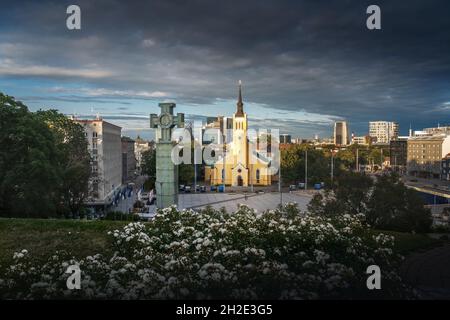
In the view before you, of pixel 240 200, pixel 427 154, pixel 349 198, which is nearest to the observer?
pixel 349 198

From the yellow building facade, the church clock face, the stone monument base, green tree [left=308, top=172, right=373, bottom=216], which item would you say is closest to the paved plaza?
the yellow building facade

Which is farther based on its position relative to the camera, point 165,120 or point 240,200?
point 240,200

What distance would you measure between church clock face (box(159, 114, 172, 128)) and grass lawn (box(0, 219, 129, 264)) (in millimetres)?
5065

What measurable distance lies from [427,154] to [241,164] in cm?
4656

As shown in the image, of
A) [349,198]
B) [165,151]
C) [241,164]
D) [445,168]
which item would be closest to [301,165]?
[241,164]

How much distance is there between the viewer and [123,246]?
13.1m

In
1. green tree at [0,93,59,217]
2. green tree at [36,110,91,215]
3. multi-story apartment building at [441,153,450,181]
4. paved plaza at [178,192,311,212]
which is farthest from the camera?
multi-story apartment building at [441,153,450,181]

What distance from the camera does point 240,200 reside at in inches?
2251

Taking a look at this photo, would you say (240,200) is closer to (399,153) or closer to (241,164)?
(241,164)

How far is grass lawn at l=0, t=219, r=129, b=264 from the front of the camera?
13320mm

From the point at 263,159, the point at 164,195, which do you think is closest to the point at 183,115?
the point at 164,195

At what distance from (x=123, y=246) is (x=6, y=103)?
1704 cm

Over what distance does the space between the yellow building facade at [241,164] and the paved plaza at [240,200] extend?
1121 cm

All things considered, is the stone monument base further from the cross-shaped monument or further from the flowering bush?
the flowering bush
